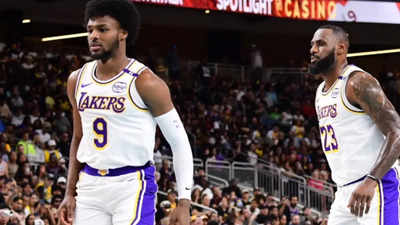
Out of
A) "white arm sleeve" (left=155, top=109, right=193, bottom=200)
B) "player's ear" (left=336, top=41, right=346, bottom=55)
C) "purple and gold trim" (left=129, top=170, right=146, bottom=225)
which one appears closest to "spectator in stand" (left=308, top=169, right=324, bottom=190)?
"player's ear" (left=336, top=41, right=346, bottom=55)

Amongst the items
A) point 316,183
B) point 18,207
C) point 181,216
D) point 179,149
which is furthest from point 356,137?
point 316,183

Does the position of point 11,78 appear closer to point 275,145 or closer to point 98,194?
point 275,145

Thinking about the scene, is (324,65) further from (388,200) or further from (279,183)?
(279,183)

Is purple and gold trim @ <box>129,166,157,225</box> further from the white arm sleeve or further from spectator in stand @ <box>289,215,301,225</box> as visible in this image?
spectator in stand @ <box>289,215,301,225</box>

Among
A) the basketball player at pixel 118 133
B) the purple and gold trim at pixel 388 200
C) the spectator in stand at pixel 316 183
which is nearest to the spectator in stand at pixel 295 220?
the spectator in stand at pixel 316 183

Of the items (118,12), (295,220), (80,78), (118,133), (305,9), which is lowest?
(295,220)

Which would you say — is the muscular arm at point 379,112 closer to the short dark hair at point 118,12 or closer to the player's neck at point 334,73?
the player's neck at point 334,73

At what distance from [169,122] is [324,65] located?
5.52 feet

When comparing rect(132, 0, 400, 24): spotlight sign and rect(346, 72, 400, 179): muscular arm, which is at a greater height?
rect(132, 0, 400, 24): spotlight sign

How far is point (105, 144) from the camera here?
5.52 m

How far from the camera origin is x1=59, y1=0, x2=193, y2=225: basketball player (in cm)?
546

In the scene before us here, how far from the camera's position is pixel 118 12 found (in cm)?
564

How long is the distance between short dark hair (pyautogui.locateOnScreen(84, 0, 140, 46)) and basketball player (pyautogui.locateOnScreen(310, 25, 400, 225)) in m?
1.66

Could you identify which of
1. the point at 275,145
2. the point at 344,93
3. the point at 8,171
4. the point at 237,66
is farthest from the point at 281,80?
the point at 344,93
